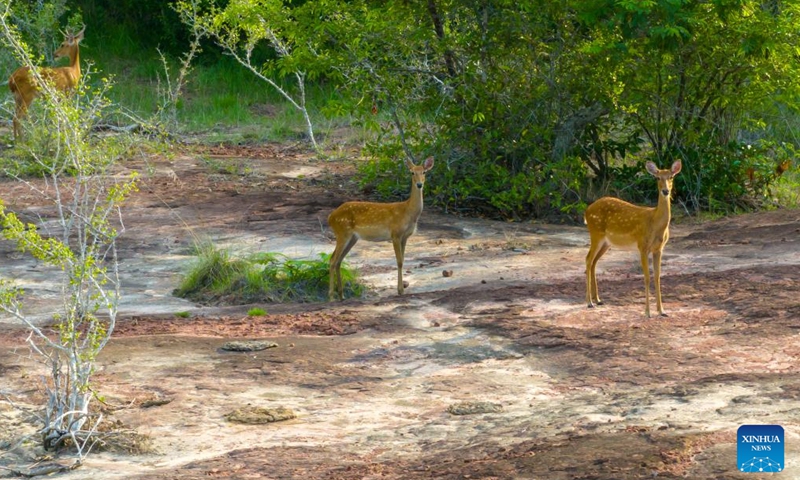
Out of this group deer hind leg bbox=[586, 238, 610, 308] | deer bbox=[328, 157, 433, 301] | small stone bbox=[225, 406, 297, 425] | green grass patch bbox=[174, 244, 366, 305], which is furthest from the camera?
green grass patch bbox=[174, 244, 366, 305]

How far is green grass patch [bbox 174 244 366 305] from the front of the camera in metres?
12.6

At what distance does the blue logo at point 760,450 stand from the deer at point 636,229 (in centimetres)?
353

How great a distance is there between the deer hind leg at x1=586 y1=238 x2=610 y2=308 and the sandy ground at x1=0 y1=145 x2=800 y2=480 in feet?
0.40

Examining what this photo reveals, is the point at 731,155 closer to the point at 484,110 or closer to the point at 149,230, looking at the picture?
the point at 484,110

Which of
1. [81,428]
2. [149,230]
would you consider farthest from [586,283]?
[149,230]

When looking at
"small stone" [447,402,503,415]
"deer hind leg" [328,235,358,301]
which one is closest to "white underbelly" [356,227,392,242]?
"deer hind leg" [328,235,358,301]

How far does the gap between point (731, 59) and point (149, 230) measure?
7460 mm

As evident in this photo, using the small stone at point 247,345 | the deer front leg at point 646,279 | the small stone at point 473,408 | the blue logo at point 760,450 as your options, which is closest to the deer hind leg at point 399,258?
the small stone at point 247,345

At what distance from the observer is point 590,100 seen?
55.0 feet

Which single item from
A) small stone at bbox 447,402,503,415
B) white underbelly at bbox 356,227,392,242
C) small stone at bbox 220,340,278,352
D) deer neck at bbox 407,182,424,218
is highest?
deer neck at bbox 407,182,424,218

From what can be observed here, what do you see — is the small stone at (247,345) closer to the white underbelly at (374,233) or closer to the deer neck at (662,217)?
the white underbelly at (374,233)

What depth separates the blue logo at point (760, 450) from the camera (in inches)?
258

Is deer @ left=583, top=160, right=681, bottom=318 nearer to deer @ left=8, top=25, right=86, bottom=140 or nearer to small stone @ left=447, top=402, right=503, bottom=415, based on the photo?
small stone @ left=447, top=402, right=503, bottom=415

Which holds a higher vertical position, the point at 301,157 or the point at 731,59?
the point at 731,59
